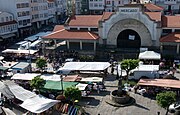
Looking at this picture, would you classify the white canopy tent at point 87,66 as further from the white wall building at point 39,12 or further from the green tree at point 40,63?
the white wall building at point 39,12

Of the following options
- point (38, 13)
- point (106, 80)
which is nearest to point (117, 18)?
point (106, 80)

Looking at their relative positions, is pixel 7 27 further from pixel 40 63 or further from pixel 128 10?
pixel 128 10

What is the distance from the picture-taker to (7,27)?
59906 mm

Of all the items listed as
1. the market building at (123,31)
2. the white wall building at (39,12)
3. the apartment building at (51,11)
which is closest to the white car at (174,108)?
the market building at (123,31)

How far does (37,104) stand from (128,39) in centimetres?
2608

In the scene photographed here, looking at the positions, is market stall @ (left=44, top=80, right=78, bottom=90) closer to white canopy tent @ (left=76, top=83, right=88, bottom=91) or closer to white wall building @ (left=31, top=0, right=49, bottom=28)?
white canopy tent @ (left=76, top=83, right=88, bottom=91)

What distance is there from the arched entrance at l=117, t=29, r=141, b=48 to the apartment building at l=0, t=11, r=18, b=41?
997 inches

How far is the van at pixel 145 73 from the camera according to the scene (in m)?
35.3

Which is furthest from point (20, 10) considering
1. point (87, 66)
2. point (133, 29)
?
point (87, 66)

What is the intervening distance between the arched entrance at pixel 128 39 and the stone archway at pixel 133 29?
74cm

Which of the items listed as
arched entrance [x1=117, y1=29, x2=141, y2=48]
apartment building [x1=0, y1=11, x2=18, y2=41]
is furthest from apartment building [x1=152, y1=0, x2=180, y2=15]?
apartment building [x1=0, y1=11, x2=18, y2=41]

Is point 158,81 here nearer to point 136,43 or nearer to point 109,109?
point 109,109

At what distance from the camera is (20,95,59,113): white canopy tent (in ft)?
85.7

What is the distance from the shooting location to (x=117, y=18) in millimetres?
47188
